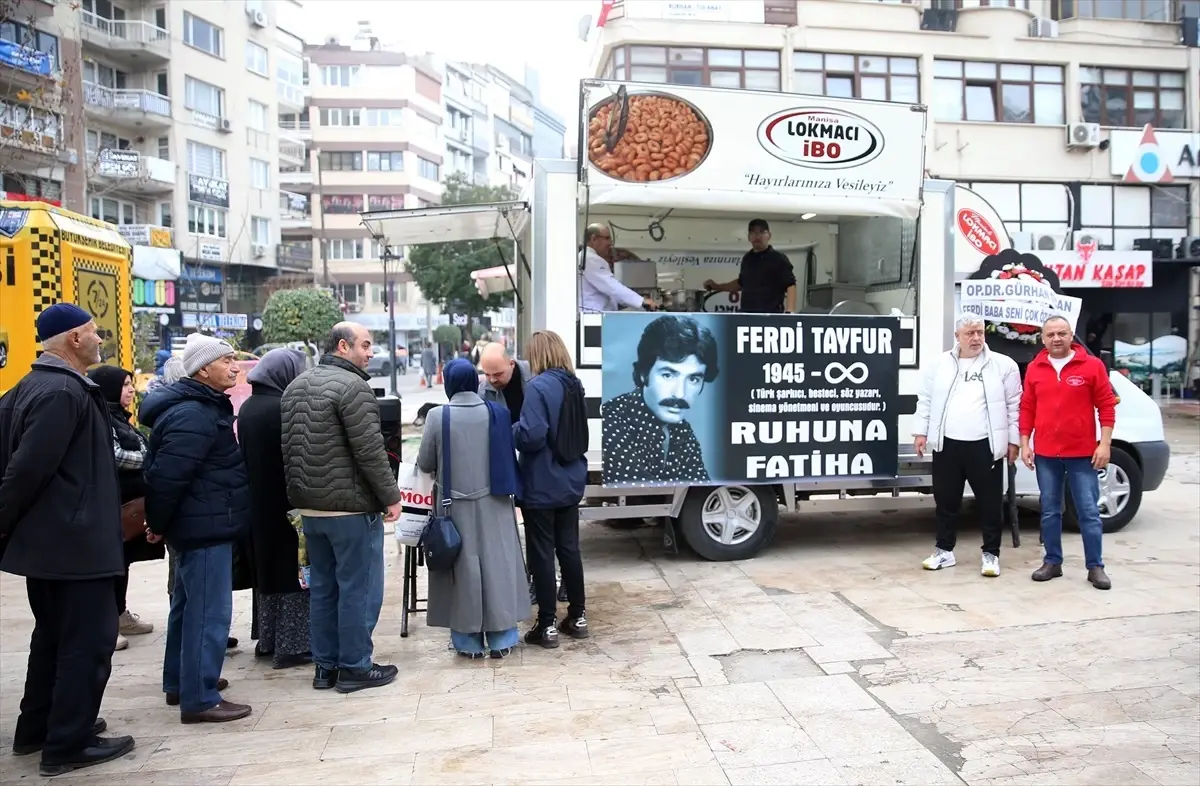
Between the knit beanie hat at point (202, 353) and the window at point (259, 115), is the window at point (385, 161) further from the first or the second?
the knit beanie hat at point (202, 353)

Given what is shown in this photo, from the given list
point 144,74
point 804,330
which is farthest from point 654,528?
point 144,74

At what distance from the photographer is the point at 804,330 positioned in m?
7.09

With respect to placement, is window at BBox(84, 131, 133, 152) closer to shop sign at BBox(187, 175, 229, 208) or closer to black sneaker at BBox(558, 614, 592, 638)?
shop sign at BBox(187, 175, 229, 208)

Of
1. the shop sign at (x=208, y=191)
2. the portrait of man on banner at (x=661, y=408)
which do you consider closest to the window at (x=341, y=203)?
the shop sign at (x=208, y=191)

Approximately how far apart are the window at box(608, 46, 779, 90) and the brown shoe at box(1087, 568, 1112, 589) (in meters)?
22.1

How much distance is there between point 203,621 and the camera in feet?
13.9

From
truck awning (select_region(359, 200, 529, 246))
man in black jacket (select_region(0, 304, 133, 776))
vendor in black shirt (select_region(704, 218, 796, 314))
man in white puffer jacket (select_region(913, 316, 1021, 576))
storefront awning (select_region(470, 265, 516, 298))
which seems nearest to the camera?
man in black jacket (select_region(0, 304, 133, 776))

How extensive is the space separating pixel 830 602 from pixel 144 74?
3989 cm

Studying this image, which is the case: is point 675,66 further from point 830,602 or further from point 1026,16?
point 830,602

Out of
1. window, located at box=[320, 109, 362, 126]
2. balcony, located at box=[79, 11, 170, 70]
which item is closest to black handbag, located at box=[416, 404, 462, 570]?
balcony, located at box=[79, 11, 170, 70]

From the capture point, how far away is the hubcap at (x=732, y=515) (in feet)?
23.4

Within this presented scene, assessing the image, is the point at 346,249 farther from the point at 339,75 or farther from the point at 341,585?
the point at 341,585

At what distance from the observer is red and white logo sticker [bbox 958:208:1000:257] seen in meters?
7.81

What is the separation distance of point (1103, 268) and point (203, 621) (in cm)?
2507
